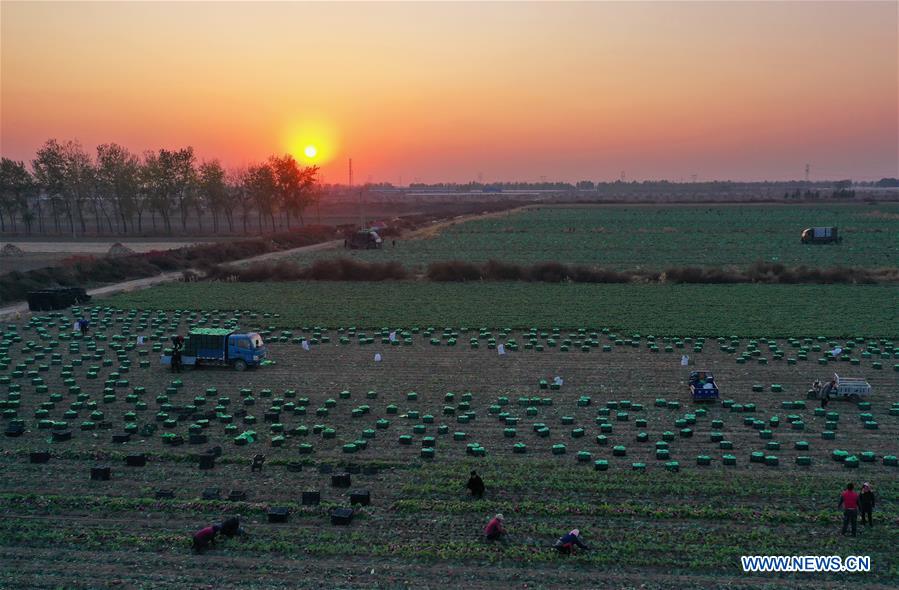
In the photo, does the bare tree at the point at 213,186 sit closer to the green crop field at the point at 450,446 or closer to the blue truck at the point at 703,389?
the green crop field at the point at 450,446

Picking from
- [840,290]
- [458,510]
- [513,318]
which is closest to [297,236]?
[513,318]

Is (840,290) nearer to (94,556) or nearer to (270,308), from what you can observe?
(270,308)

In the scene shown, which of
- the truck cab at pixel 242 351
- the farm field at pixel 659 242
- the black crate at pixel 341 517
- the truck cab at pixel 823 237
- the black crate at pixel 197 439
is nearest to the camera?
the black crate at pixel 341 517

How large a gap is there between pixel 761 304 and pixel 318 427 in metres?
26.0

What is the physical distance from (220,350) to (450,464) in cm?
1200

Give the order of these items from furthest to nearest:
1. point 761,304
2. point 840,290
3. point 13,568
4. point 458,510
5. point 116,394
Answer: point 840,290
point 761,304
point 116,394
point 458,510
point 13,568

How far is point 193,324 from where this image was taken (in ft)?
113

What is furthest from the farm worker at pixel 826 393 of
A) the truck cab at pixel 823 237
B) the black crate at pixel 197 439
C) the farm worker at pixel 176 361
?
the truck cab at pixel 823 237

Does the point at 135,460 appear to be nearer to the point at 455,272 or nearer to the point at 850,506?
the point at 850,506

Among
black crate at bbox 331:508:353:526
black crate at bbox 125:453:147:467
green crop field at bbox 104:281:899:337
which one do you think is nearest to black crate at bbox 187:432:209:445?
black crate at bbox 125:453:147:467

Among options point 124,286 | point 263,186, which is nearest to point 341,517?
point 124,286

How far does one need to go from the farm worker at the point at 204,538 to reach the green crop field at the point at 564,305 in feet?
67.5

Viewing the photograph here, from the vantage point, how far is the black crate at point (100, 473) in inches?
619

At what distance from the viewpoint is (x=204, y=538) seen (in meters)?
12.6
